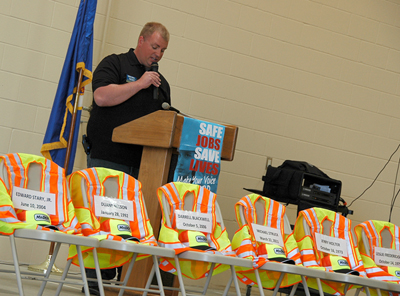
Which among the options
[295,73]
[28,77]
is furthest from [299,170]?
[28,77]

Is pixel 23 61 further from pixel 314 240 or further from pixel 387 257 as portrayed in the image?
pixel 387 257

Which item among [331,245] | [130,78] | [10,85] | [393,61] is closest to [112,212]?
[130,78]

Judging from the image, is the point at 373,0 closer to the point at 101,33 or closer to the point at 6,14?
the point at 101,33

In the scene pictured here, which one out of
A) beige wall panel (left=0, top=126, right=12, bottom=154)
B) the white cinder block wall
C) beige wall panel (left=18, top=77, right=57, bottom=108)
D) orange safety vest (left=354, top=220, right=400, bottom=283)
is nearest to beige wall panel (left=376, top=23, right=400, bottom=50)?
the white cinder block wall

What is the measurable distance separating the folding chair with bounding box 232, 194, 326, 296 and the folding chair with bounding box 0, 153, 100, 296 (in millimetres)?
880

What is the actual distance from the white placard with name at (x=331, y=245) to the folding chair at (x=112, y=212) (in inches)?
42.0

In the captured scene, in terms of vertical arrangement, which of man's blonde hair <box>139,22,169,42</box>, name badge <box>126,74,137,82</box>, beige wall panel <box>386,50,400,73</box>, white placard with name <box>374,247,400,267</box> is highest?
beige wall panel <box>386,50,400,73</box>

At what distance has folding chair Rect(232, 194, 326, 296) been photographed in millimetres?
2580

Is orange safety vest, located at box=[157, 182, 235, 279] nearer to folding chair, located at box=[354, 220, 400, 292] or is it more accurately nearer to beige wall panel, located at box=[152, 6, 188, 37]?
folding chair, located at box=[354, 220, 400, 292]

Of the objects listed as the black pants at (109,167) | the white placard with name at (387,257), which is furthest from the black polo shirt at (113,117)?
the white placard with name at (387,257)

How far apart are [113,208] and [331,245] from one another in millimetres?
1347

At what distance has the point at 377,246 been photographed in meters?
3.23

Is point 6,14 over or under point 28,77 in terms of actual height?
over

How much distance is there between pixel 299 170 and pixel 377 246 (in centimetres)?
98
